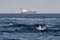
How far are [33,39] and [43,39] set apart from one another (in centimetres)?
65

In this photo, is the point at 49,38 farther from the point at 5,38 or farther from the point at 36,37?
the point at 5,38

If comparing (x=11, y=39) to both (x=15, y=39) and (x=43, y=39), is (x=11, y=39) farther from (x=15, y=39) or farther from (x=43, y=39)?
(x=43, y=39)

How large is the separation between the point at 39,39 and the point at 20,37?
1.59m

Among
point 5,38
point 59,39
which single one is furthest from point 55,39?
point 5,38

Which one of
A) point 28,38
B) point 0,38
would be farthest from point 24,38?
point 0,38

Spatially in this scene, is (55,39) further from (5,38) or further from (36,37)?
(5,38)

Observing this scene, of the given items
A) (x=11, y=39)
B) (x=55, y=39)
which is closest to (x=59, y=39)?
(x=55, y=39)

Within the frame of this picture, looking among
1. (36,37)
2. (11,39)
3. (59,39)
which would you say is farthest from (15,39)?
(59,39)

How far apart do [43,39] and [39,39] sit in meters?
0.26

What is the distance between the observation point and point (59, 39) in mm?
19578

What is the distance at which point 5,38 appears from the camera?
20016 mm

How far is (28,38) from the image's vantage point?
795 inches

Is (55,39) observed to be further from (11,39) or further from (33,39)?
(11,39)

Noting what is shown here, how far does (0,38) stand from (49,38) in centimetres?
324
